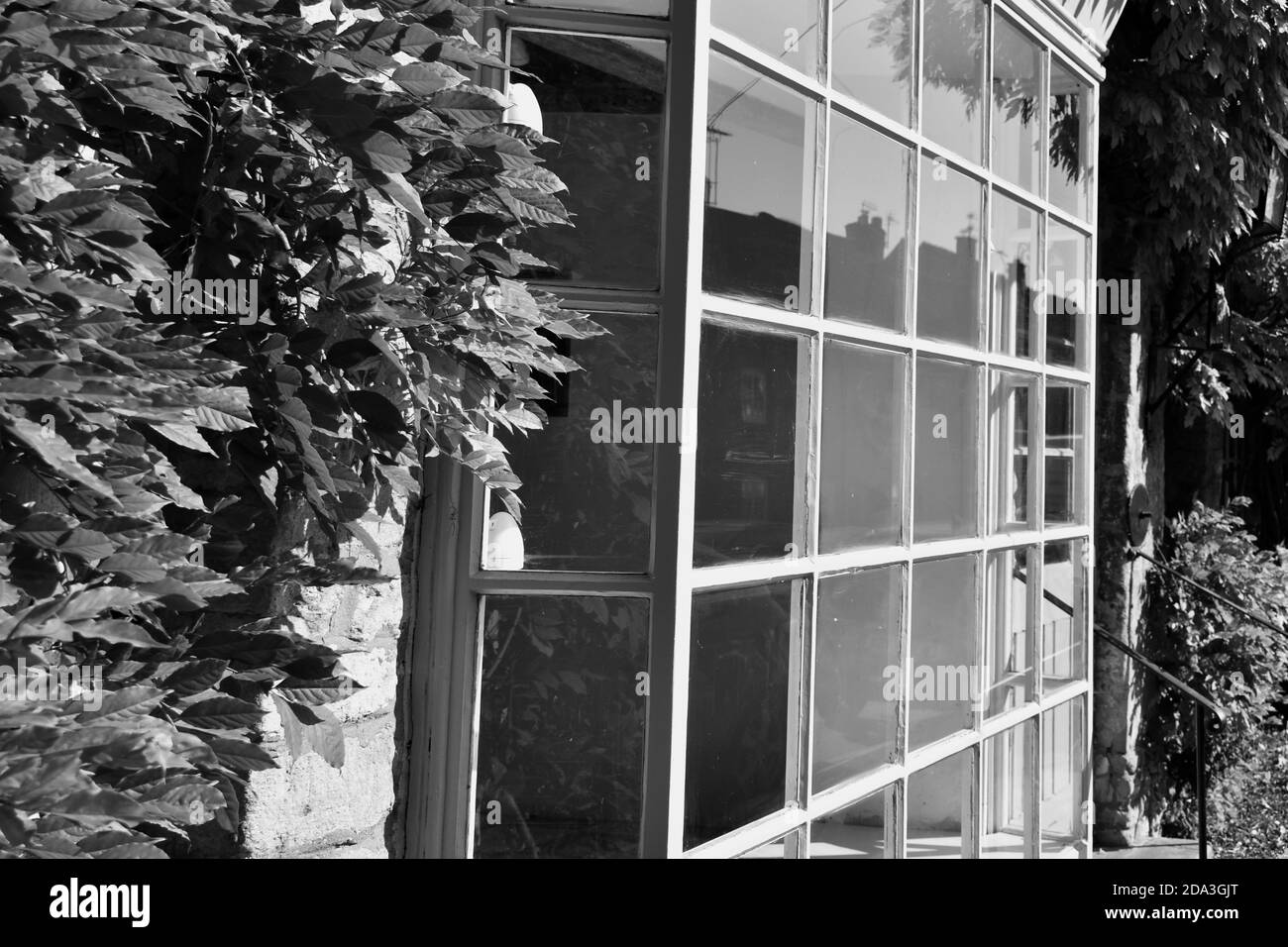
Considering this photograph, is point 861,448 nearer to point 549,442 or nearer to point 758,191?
point 758,191

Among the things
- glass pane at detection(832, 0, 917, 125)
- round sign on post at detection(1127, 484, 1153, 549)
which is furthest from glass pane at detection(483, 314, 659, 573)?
round sign on post at detection(1127, 484, 1153, 549)

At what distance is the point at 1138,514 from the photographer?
577 centimetres

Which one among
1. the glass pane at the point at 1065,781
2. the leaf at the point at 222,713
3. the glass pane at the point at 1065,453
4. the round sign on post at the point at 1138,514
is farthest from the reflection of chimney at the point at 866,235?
the round sign on post at the point at 1138,514

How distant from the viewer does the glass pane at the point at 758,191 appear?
217 centimetres

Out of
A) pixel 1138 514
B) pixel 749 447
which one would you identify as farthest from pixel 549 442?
pixel 1138 514

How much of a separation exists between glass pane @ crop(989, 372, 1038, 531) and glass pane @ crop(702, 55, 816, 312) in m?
1.25

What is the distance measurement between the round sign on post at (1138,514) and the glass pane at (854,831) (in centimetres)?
352

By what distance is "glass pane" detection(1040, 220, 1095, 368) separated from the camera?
3887 millimetres

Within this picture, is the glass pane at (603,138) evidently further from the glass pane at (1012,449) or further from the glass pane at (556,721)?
the glass pane at (1012,449)

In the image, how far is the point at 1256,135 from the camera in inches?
227

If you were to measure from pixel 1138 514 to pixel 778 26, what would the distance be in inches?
165

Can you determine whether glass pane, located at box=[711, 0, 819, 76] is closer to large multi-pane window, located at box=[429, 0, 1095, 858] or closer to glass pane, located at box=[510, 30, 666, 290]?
large multi-pane window, located at box=[429, 0, 1095, 858]

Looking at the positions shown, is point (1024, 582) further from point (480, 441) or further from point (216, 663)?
point (216, 663)
